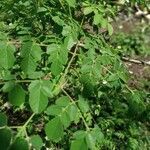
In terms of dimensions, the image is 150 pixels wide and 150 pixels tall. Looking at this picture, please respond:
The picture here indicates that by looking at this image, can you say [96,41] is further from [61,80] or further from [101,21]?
[61,80]

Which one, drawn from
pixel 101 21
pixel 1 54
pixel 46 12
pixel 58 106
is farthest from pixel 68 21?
pixel 58 106

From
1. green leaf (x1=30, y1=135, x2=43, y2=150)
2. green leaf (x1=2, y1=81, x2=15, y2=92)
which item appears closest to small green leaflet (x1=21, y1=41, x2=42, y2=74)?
green leaf (x1=2, y1=81, x2=15, y2=92)

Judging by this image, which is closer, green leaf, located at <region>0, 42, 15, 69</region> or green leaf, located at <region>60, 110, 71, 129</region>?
green leaf, located at <region>60, 110, 71, 129</region>

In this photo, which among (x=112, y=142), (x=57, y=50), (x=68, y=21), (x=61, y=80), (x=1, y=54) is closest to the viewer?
(x=1, y=54)

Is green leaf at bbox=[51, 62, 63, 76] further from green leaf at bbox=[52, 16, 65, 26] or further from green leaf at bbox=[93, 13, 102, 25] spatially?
green leaf at bbox=[93, 13, 102, 25]

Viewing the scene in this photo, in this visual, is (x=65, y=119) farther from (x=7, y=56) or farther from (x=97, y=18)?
(x=97, y=18)

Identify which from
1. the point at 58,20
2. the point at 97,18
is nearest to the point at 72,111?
the point at 58,20
